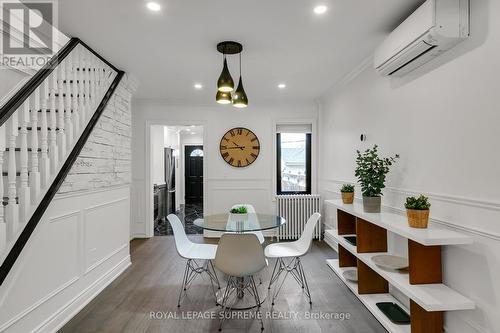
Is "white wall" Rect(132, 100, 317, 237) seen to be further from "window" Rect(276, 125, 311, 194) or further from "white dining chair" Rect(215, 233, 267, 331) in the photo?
"white dining chair" Rect(215, 233, 267, 331)

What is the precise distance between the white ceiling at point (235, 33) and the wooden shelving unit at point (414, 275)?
167cm

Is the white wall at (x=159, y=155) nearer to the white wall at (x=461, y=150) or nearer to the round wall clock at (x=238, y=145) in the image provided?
the round wall clock at (x=238, y=145)

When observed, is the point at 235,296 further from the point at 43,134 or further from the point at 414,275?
the point at 43,134

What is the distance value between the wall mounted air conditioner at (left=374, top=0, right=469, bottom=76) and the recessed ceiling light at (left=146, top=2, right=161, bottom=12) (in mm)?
1878

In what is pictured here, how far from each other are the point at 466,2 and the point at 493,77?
1.91ft

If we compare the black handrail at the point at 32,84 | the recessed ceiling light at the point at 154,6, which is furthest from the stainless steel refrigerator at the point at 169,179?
the recessed ceiling light at the point at 154,6

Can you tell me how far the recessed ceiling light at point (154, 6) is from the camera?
198cm

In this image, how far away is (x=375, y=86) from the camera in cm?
298

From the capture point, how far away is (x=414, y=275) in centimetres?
193

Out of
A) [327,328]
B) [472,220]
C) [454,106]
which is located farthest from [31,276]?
[454,106]

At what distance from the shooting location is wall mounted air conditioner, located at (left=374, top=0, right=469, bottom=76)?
1.73 meters

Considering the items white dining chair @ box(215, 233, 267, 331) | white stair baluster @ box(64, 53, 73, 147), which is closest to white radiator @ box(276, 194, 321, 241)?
white dining chair @ box(215, 233, 267, 331)

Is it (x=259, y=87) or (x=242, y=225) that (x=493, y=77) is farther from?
(x=259, y=87)

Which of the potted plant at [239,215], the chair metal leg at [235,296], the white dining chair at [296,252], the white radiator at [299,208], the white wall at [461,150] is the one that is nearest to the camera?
the white wall at [461,150]
